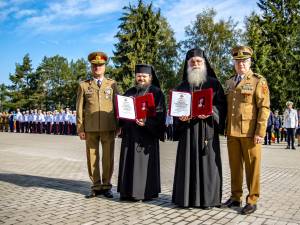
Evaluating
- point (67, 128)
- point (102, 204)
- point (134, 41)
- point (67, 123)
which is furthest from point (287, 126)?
point (134, 41)

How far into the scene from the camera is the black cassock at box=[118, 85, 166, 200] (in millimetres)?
6312

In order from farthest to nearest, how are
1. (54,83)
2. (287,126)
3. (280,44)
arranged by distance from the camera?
(54,83) < (280,44) < (287,126)

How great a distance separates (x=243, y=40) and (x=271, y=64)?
13.2 metres

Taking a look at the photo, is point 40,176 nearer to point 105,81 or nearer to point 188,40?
point 105,81

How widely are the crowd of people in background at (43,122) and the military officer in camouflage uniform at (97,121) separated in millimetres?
22700

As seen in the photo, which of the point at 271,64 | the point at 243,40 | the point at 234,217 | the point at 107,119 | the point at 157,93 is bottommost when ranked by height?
the point at 234,217

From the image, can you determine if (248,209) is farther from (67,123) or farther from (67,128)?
(67,128)

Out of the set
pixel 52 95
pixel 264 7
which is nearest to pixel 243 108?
pixel 264 7

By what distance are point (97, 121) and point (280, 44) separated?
32.2m

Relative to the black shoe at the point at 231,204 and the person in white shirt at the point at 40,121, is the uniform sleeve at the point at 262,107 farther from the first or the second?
the person in white shirt at the point at 40,121

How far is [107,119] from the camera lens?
686cm

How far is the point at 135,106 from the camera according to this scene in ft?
21.2

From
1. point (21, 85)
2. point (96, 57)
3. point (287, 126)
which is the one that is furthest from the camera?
point (21, 85)

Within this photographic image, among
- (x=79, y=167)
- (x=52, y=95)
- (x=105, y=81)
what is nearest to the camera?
(x=105, y=81)
